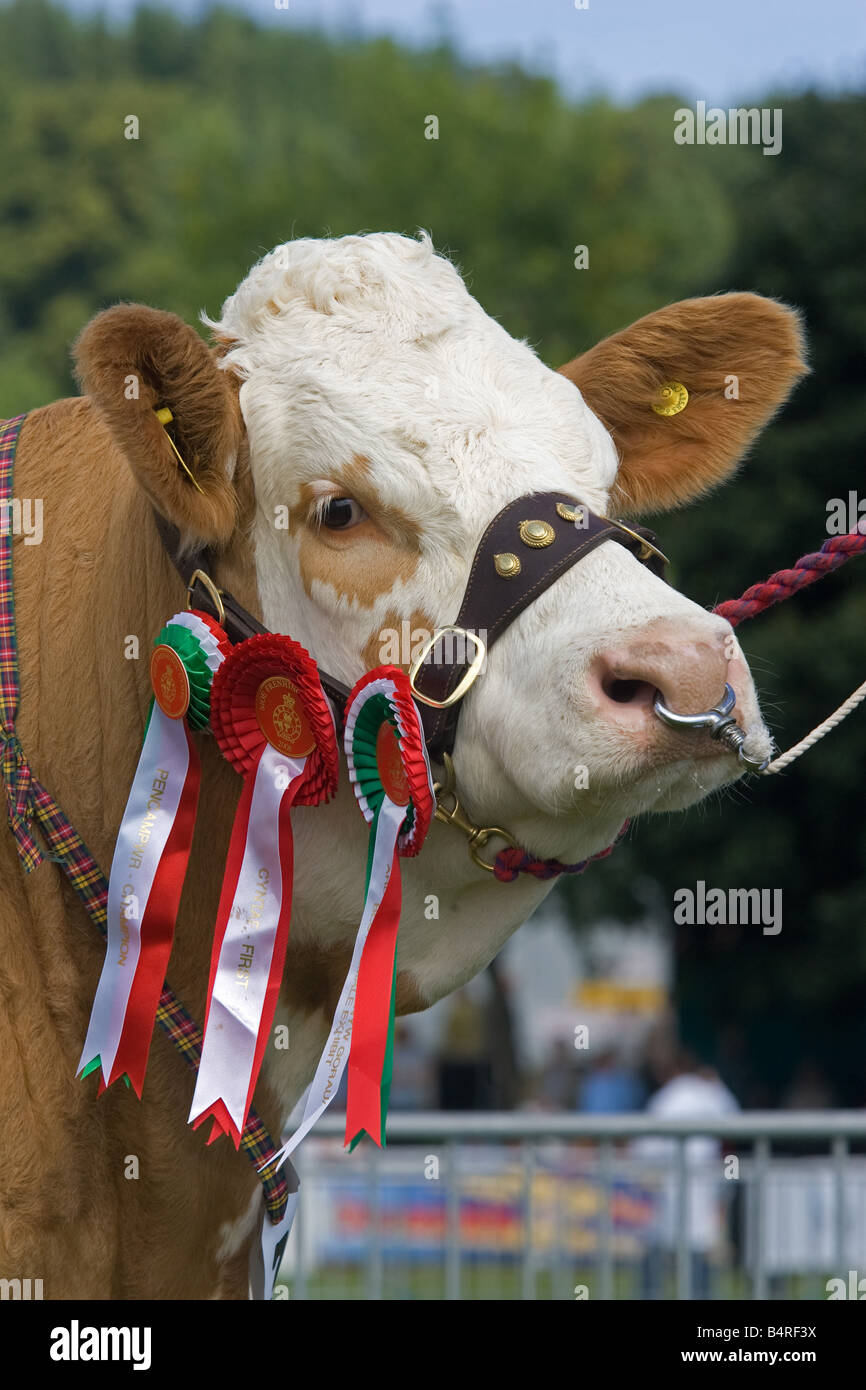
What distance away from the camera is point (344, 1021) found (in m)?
3.05

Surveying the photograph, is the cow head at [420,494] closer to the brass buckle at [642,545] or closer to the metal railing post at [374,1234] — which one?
the brass buckle at [642,545]

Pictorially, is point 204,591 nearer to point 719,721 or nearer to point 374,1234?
point 719,721

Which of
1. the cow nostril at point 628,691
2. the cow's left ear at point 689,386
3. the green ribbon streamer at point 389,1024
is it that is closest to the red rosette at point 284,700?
the green ribbon streamer at point 389,1024

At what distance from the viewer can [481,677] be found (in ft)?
9.20

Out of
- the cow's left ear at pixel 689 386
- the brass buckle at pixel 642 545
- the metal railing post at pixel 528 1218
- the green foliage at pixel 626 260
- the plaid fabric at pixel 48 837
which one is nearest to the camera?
the brass buckle at pixel 642 545

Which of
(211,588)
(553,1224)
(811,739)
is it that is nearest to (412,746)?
(211,588)

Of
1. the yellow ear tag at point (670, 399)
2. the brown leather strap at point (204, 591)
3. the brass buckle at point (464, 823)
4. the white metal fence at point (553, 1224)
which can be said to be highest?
the yellow ear tag at point (670, 399)

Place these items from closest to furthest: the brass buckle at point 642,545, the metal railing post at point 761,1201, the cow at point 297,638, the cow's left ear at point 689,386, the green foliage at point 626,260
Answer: the cow at point 297,638, the brass buckle at point 642,545, the cow's left ear at point 689,386, the metal railing post at point 761,1201, the green foliage at point 626,260

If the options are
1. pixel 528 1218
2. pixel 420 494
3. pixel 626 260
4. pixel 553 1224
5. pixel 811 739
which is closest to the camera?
pixel 420 494

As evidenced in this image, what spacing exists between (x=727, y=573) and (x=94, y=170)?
25.8m

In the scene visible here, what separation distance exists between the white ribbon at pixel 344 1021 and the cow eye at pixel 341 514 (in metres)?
0.52

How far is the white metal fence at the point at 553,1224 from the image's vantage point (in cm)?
672

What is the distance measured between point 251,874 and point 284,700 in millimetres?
354

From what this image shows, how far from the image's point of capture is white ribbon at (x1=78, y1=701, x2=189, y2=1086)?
120 inches
